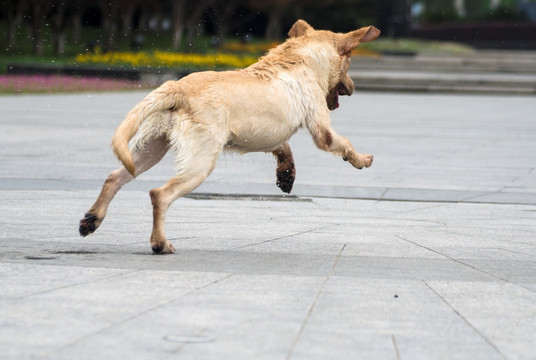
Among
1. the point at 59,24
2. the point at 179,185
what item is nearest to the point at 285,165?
the point at 179,185

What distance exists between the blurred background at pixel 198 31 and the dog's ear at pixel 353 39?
25999mm

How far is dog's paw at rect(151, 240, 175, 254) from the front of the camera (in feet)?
22.3

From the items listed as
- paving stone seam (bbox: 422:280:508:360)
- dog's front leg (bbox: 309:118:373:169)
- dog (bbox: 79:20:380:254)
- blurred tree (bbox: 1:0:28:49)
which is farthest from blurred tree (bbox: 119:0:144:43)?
paving stone seam (bbox: 422:280:508:360)

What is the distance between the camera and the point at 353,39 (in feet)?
→ 25.8

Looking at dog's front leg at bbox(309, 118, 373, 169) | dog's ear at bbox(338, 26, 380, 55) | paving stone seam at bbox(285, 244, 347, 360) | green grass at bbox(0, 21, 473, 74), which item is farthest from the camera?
green grass at bbox(0, 21, 473, 74)

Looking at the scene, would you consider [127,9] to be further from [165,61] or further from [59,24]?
[165,61]

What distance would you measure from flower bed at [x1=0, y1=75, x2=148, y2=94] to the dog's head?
2195 centimetres

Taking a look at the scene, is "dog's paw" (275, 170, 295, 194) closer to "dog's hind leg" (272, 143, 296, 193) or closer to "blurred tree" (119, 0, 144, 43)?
"dog's hind leg" (272, 143, 296, 193)

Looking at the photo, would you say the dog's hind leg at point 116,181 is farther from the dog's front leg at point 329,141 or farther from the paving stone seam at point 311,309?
the paving stone seam at point 311,309

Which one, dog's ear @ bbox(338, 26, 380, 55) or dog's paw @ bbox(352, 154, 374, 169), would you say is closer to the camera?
dog's paw @ bbox(352, 154, 374, 169)

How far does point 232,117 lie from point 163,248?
3.26ft

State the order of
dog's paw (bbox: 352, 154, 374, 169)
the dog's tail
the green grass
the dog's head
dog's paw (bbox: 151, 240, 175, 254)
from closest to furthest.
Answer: the dog's tail → dog's paw (bbox: 151, 240, 175, 254) → dog's paw (bbox: 352, 154, 374, 169) → the dog's head → the green grass

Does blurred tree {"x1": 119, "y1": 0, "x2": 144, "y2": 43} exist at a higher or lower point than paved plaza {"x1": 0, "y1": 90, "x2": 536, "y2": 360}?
lower

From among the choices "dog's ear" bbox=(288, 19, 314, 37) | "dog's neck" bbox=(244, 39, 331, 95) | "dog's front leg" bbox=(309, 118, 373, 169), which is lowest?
"dog's front leg" bbox=(309, 118, 373, 169)
